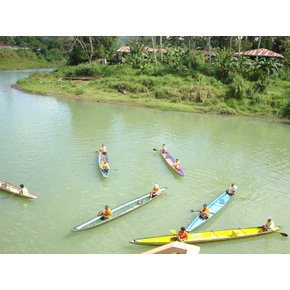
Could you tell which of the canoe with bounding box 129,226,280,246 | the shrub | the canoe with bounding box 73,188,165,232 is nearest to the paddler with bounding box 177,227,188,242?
the canoe with bounding box 129,226,280,246

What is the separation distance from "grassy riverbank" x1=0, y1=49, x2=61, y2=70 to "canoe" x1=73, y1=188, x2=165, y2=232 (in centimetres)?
2762

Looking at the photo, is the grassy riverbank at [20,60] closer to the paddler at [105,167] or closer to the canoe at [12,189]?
the paddler at [105,167]

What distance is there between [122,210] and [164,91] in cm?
1489

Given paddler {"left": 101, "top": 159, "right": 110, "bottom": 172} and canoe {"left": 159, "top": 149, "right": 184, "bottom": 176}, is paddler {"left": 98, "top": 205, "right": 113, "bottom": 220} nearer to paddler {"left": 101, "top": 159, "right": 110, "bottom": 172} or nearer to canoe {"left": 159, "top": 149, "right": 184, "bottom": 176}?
paddler {"left": 101, "top": 159, "right": 110, "bottom": 172}

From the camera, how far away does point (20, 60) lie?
120 feet

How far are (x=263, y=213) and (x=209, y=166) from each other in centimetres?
350

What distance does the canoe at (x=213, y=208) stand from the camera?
29.2 ft

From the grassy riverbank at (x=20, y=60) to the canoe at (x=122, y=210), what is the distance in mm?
27618

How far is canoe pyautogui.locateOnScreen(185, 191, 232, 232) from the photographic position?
29.2 feet

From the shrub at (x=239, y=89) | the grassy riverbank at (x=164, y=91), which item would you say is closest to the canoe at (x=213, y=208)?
the grassy riverbank at (x=164, y=91)

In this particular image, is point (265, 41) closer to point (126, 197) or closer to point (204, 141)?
point (204, 141)

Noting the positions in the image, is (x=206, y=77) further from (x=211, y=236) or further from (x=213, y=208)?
(x=211, y=236)

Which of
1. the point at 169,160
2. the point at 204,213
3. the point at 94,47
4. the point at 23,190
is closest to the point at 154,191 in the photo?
the point at 204,213

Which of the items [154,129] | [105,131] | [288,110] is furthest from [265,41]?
[105,131]
